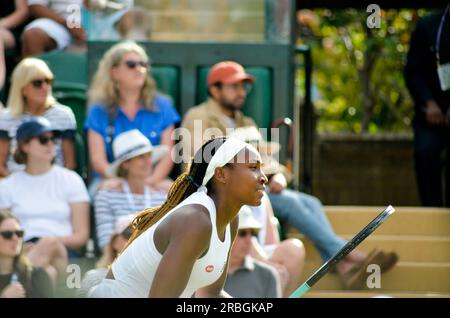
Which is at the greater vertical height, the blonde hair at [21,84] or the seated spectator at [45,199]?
the blonde hair at [21,84]

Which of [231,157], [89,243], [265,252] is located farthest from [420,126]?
[231,157]

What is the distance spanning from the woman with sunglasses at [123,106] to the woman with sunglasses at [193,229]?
304 centimetres

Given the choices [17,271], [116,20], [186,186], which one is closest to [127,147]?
[17,271]

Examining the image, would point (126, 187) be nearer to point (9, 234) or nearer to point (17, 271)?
point (9, 234)

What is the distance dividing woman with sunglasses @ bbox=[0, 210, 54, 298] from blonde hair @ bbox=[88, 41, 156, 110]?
4.60 ft

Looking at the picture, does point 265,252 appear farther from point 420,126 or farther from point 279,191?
point 420,126

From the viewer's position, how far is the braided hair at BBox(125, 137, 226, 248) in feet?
20.2

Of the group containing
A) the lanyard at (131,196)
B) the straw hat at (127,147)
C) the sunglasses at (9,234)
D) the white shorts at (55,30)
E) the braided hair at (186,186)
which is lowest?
the sunglasses at (9,234)

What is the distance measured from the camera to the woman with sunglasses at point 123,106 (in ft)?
30.6

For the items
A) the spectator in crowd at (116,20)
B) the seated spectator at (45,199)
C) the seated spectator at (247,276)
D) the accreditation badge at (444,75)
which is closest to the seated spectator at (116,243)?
the seated spectator at (45,199)

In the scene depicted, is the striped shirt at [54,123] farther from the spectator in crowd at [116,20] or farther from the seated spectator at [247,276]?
the seated spectator at [247,276]

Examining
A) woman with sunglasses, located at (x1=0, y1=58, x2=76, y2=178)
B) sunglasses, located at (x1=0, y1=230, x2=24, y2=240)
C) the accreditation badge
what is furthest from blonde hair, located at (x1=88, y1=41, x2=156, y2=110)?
the accreditation badge

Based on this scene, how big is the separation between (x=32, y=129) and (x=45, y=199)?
51cm

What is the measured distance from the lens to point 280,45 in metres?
10.4
